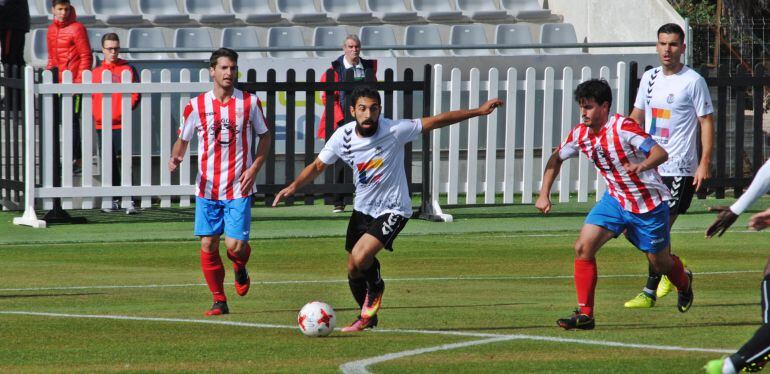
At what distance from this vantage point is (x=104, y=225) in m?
16.0

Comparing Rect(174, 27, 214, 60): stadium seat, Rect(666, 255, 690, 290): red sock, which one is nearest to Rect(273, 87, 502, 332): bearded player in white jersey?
Rect(666, 255, 690, 290): red sock

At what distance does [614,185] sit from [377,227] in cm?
163

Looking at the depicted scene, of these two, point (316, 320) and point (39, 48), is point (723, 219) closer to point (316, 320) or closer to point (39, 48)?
point (316, 320)

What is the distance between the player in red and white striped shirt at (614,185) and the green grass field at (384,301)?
482mm

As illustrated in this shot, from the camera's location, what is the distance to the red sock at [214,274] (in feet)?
32.1

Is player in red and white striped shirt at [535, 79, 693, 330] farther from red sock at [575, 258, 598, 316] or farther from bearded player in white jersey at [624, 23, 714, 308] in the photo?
bearded player in white jersey at [624, 23, 714, 308]

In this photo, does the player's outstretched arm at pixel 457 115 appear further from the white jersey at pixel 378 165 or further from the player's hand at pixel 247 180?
the player's hand at pixel 247 180

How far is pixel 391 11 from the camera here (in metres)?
24.3

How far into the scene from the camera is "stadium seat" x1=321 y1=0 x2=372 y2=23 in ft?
77.8

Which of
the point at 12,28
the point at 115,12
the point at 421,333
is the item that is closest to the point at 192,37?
the point at 115,12


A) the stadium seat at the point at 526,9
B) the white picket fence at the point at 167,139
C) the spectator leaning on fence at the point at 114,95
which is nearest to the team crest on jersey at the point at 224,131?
the white picket fence at the point at 167,139

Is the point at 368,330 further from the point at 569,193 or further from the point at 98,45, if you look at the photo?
the point at 98,45

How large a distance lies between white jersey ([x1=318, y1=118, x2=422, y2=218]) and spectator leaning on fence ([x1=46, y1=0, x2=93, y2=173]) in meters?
8.20

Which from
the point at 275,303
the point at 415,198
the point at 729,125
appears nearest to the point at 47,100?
the point at 415,198
